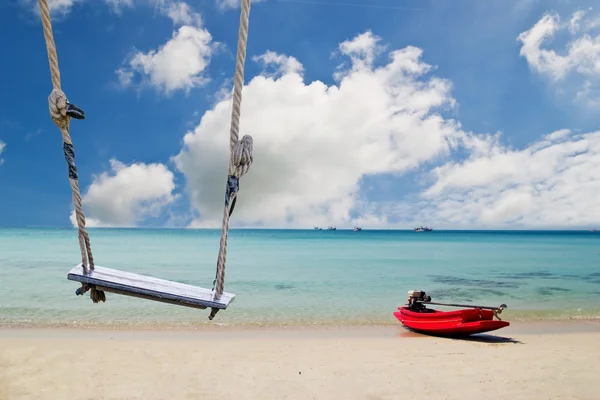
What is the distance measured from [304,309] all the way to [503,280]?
13422 mm

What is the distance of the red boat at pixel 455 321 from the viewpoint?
1012 centimetres

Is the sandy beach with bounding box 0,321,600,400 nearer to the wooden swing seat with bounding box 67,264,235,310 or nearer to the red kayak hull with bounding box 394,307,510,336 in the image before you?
the red kayak hull with bounding box 394,307,510,336

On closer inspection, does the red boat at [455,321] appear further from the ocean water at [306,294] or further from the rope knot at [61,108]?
the rope knot at [61,108]

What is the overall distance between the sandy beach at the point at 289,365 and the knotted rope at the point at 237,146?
12.4ft

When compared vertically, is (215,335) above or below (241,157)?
below

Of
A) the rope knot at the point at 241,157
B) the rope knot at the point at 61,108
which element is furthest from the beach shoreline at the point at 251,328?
the rope knot at the point at 61,108

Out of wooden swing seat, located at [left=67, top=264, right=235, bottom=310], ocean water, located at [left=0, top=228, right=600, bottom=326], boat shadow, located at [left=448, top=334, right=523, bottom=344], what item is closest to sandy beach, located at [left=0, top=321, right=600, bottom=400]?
boat shadow, located at [left=448, top=334, right=523, bottom=344]

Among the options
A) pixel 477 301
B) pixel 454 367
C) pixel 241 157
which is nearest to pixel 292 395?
pixel 454 367

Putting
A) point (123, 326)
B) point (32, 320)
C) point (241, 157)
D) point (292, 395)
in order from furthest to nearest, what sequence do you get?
point (32, 320)
point (123, 326)
point (292, 395)
point (241, 157)

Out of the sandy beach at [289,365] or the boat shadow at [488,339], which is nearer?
the sandy beach at [289,365]

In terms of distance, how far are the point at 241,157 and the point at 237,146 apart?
3.8 inches

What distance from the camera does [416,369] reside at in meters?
7.51

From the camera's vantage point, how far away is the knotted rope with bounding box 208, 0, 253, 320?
3277 mm

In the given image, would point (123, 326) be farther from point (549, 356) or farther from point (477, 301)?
point (477, 301)
